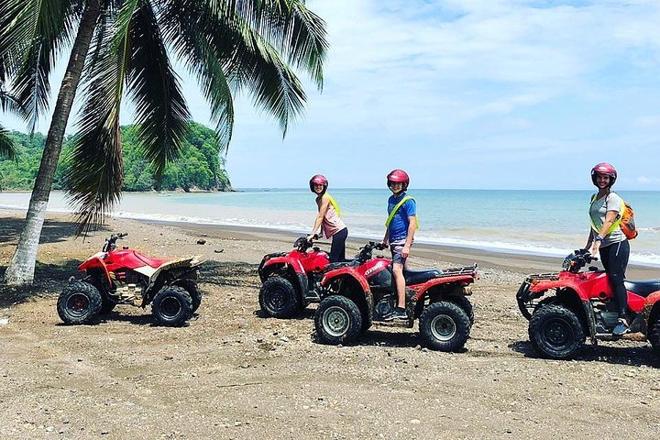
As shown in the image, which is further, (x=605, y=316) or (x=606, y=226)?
(x=605, y=316)

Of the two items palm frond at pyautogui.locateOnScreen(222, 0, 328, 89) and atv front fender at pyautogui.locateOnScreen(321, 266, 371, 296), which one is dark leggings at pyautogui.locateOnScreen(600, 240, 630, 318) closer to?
atv front fender at pyautogui.locateOnScreen(321, 266, 371, 296)

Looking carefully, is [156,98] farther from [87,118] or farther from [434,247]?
[434,247]

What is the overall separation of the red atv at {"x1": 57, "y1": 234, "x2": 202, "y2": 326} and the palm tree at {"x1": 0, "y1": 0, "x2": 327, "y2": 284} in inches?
91.9

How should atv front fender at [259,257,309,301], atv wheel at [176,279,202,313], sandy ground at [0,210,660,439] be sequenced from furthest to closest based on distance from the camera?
atv front fender at [259,257,309,301] → atv wheel at [176,279,202,313] → sandy ground at [0,210,660,439]

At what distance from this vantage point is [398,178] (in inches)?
274

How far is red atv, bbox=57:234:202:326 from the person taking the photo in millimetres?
7727

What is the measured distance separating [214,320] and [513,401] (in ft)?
14.3

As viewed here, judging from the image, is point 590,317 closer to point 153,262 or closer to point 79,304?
point 153,262

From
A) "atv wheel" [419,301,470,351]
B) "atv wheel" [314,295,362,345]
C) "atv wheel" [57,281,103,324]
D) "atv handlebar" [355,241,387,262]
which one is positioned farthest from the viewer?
"atv wheel" [57,281,103,324]

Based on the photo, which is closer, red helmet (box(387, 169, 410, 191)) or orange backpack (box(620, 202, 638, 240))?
orange backpack (box(620, 202, 638, 240))

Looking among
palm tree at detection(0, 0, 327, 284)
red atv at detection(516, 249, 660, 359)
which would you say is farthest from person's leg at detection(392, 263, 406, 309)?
palm tree at detection(0, 0, 327, 284)

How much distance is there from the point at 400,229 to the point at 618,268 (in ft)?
7.34

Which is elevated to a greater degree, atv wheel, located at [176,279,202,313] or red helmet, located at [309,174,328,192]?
red helmet, located at [309,174,328,192]

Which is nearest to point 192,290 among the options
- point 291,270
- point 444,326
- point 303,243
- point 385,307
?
point 291,270
